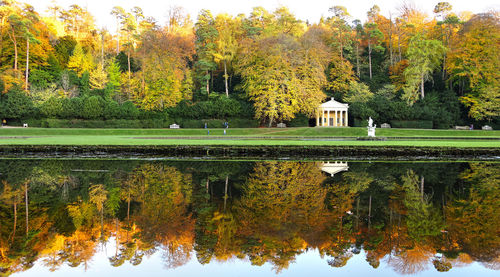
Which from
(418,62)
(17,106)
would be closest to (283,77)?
(418,62)

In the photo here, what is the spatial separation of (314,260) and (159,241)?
2651 millimetres

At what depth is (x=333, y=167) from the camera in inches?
628

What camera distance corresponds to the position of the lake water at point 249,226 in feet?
18.1

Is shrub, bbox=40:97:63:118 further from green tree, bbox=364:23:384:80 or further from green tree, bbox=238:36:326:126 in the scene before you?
green tree, bbox=364:23:384:80

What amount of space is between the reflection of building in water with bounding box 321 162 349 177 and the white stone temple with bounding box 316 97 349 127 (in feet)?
116

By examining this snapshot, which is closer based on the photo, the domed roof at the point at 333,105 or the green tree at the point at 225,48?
the domed roof at the point at 333,105

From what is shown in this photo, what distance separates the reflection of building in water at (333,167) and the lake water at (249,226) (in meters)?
1.66

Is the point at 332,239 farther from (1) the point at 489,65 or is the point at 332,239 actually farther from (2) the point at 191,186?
(1) the point at 489,65

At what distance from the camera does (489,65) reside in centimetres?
5034

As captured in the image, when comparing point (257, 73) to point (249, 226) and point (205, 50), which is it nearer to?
point (205, 50)

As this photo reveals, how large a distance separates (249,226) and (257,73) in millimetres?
44689

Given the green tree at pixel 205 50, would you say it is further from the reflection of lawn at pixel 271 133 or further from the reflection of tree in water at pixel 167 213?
the reflection of tree in water at pixel 167 213

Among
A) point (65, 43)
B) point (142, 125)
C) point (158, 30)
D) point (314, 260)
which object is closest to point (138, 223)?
point (314, 260)

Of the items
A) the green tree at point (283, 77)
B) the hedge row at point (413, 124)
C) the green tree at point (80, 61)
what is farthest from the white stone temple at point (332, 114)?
the green tree at point (80, 61)
